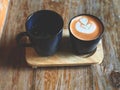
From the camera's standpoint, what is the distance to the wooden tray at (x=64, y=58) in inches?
22.5

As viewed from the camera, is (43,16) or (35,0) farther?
(35,0)

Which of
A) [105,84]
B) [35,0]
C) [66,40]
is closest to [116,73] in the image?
[105,84]

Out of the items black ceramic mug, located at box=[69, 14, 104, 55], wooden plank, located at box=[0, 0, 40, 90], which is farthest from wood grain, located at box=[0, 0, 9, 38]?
black ceramic mug, located at box=[69, 14, 104, 55]

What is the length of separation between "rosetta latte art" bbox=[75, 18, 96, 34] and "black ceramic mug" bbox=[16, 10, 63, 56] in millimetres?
44

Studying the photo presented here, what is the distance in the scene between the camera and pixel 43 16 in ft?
1.88

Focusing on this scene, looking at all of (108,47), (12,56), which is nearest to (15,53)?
(12,56)

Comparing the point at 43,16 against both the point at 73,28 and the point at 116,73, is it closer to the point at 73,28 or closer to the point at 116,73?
the point at 73,28

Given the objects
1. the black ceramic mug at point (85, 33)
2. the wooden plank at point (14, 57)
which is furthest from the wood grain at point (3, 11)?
the black ceramic mug at point (85, 33)

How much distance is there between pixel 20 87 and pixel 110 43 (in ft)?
0.82

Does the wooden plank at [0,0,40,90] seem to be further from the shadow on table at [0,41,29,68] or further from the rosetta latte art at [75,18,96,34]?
the rosetta latte art at [75,18,96,34]

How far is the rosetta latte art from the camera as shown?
0.56 m

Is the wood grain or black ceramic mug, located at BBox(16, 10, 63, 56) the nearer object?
black ceramic mug, located at BBox(16, 10, 63, 56)

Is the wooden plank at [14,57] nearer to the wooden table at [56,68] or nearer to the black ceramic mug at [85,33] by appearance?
the wooden table at [56,68]

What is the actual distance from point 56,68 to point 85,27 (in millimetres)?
120
